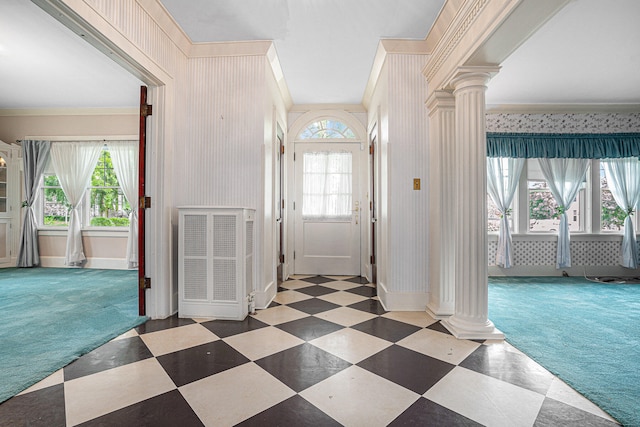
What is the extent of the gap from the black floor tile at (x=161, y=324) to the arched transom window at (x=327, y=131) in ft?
10.4

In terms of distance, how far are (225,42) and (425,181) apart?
2449mm

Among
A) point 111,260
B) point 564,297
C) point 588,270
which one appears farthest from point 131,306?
point 588,270

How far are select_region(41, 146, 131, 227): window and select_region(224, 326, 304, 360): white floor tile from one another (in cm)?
416

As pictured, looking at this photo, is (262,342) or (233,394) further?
(262,342)

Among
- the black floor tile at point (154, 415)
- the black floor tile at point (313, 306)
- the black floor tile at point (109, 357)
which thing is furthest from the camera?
the black floor tile at point (313, 306)

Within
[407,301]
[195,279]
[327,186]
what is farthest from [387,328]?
[327,186]

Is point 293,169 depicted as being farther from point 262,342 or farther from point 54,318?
point 54,318

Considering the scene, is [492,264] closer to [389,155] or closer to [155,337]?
[389,155]

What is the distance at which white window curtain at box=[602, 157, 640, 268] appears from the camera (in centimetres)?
483

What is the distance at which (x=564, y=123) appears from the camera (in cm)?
486

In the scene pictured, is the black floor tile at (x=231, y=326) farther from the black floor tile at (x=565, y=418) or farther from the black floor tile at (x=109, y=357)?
the black floor tile at (x=565, y=418)

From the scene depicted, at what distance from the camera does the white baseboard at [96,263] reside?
17.1 feet

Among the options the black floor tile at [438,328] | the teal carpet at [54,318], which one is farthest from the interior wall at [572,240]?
the teal carpet at [54,318]

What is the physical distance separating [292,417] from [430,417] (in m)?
0.63
